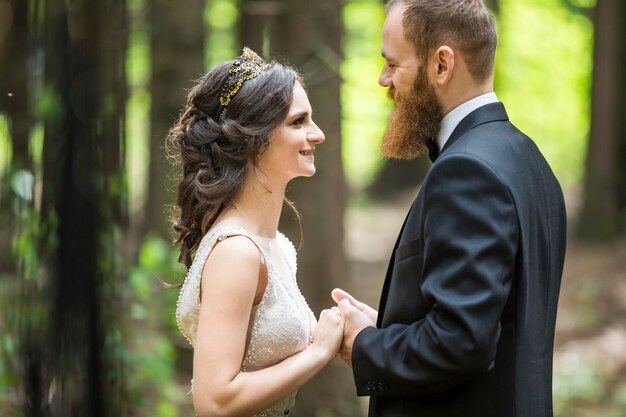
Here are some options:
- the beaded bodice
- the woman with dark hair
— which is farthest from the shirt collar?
the beaded bodice

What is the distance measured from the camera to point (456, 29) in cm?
289

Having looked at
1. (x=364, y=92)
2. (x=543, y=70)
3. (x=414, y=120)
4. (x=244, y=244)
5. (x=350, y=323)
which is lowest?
(x=364, y=92)

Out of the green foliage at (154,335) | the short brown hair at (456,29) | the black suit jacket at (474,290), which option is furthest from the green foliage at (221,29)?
the black suit jacket at (474,290)

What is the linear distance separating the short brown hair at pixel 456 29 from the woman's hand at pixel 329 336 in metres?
0.96

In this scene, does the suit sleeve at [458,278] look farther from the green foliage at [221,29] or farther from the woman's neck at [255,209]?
the green foliage at [221,29]

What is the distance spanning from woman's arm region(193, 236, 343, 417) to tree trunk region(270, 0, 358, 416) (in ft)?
7.99

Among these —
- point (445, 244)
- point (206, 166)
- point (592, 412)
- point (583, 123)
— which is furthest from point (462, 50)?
point (583, 123)

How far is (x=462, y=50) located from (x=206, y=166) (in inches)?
39.3

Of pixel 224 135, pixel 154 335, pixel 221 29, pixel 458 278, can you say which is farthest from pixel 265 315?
pixel 221 29

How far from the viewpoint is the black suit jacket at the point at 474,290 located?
2.56 m

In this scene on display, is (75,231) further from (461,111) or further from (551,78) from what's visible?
(551,78)

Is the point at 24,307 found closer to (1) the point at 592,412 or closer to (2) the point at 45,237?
(2) the point at 45,237

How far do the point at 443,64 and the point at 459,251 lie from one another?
28.1 inches

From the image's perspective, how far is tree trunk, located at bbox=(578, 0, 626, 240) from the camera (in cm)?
1321
